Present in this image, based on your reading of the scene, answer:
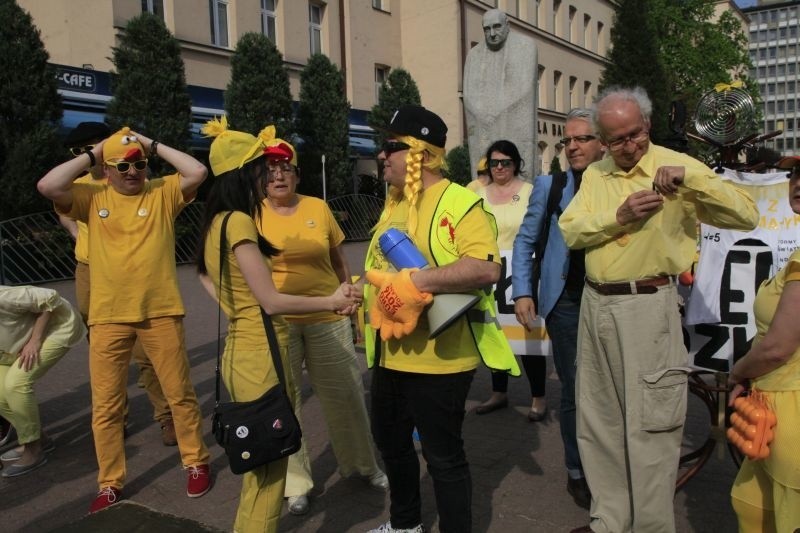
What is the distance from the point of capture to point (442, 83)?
28.4 metres

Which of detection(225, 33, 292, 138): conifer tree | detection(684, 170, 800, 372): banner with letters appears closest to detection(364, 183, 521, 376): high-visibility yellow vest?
detection(684, 170, 800, 372): banner with letters

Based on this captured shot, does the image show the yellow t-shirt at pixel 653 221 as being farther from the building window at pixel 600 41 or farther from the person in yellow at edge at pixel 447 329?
the building window at pixel 600 41

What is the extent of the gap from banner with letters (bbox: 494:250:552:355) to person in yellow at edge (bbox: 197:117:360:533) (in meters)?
2.32

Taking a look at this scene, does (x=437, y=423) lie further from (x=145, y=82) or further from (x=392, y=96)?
(x=392, y=96)

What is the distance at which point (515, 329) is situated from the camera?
191 inches

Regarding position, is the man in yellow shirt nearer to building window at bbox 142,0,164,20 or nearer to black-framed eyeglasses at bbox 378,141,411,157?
black-framed eyeglasses at bbox 378,141,411,157

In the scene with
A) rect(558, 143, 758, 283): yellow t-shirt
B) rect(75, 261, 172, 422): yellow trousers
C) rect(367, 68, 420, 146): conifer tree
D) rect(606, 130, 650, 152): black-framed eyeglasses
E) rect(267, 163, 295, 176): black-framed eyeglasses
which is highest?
rect(367, 68, 420, 146): conifer tree

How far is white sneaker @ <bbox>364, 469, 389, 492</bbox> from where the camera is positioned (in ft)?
12.4

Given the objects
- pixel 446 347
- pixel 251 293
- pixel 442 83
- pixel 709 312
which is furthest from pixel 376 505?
pixel 442 83

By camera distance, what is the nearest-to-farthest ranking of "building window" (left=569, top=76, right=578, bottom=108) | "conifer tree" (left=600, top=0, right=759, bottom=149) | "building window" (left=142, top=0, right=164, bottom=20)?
1. "building window" (left=142, top=0, right=164, bottom=20)
2. "conifer tree" (left=600, top=0, right=759, bottom=149)
3. "building window" (left=569, top=76, right=578, bottom=108)

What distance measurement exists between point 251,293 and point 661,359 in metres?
1.67

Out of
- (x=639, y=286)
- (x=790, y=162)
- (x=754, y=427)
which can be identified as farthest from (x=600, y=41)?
(x=754, y=427)

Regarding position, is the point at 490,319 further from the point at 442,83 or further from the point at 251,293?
Result: the point at 442,83

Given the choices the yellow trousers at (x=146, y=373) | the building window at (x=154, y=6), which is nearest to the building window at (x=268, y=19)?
the building window at (x=154, y=6)
